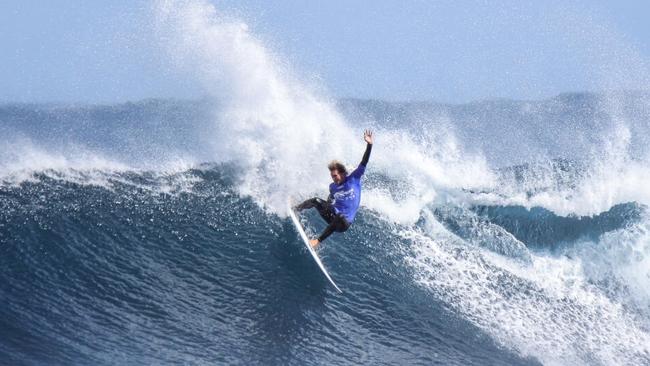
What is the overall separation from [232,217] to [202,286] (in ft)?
8.05

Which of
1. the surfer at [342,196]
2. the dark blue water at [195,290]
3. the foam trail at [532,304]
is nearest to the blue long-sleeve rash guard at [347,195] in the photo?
Answer: the surfer at [342,196]

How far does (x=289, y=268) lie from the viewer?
9445mm

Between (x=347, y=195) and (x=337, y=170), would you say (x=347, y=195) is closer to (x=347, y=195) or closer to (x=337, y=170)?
(x=347, y=195)

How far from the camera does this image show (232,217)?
1082 centimetres

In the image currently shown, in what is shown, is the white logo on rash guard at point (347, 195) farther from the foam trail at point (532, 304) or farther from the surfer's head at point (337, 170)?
the foam trail at point (532, 304)

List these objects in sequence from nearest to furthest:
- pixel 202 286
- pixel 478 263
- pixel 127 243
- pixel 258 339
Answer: pixel 258 339 < pixel 202 286 < pixel 127 243 < pixel 478 263

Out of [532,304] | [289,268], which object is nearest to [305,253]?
[289,268]

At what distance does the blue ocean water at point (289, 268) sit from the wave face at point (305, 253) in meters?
0.03

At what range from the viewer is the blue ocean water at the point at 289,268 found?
7301mm

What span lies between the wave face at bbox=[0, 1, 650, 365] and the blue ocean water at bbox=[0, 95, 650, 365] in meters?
0.03

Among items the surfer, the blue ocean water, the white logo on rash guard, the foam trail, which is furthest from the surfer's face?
the foam trail

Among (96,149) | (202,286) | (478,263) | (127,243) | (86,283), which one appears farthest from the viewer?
(96,149)

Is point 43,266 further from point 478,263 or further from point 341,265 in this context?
point 478,263

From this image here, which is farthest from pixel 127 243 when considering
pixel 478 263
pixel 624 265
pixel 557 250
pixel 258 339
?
pixel 624 265
